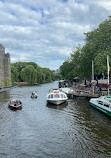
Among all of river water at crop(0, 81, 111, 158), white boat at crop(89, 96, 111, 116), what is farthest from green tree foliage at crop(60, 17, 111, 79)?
river water at crop(0, 81, 111, 158)

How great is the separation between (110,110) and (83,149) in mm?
10960

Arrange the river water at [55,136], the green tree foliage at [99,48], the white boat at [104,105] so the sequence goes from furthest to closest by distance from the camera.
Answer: the green tree foliage at [99,48] < the white boat at [104,105] < the river water at [55,136]

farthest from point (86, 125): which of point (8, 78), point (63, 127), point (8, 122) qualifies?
point (8, 78)

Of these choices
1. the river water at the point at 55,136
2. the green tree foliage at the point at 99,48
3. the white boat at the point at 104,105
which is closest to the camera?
the river water at the point at 55,136

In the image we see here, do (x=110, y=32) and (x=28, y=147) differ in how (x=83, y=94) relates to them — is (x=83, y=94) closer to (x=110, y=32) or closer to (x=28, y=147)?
(x=110, y=32)

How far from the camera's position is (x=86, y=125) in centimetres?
2061

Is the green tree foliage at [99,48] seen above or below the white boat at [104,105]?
above

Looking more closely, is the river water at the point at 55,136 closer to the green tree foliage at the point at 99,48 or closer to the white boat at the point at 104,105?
the white boat at the point at 104,105

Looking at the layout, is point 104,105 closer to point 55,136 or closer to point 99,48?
point 55,136

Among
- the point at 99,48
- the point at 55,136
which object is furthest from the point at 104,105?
the point at 99,48

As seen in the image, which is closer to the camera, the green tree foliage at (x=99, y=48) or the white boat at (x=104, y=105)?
the white boat at (x=104, y=105)

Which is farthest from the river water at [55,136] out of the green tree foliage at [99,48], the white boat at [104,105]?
the green tree foliage at [99,48]

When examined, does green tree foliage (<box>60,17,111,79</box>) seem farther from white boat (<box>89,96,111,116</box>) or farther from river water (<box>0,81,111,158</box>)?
river water (<box>0,81,111,158</box>)

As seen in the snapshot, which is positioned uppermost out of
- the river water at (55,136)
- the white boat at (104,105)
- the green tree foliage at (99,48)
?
the green tree foliage at (99,48)
